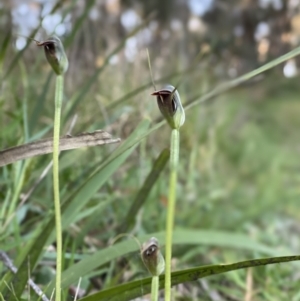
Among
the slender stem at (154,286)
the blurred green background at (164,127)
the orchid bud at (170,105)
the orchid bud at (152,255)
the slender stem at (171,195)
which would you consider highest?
the blurred green background at (164,127)

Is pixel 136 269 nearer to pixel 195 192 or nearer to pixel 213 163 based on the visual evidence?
pixel 195 192

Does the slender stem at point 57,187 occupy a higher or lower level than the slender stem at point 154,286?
higher

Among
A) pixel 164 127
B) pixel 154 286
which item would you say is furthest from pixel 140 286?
pixel 164 127

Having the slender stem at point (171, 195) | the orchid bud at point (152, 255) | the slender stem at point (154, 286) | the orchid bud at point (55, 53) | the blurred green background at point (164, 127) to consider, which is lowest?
the slender stem at point (154, 286)

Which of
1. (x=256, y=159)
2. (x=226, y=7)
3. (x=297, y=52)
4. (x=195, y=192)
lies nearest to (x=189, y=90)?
(x=256, y=159)

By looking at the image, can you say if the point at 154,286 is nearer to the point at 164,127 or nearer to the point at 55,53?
the point at 55,53

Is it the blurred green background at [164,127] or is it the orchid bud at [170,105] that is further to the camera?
the blurred green background at [164,127]
